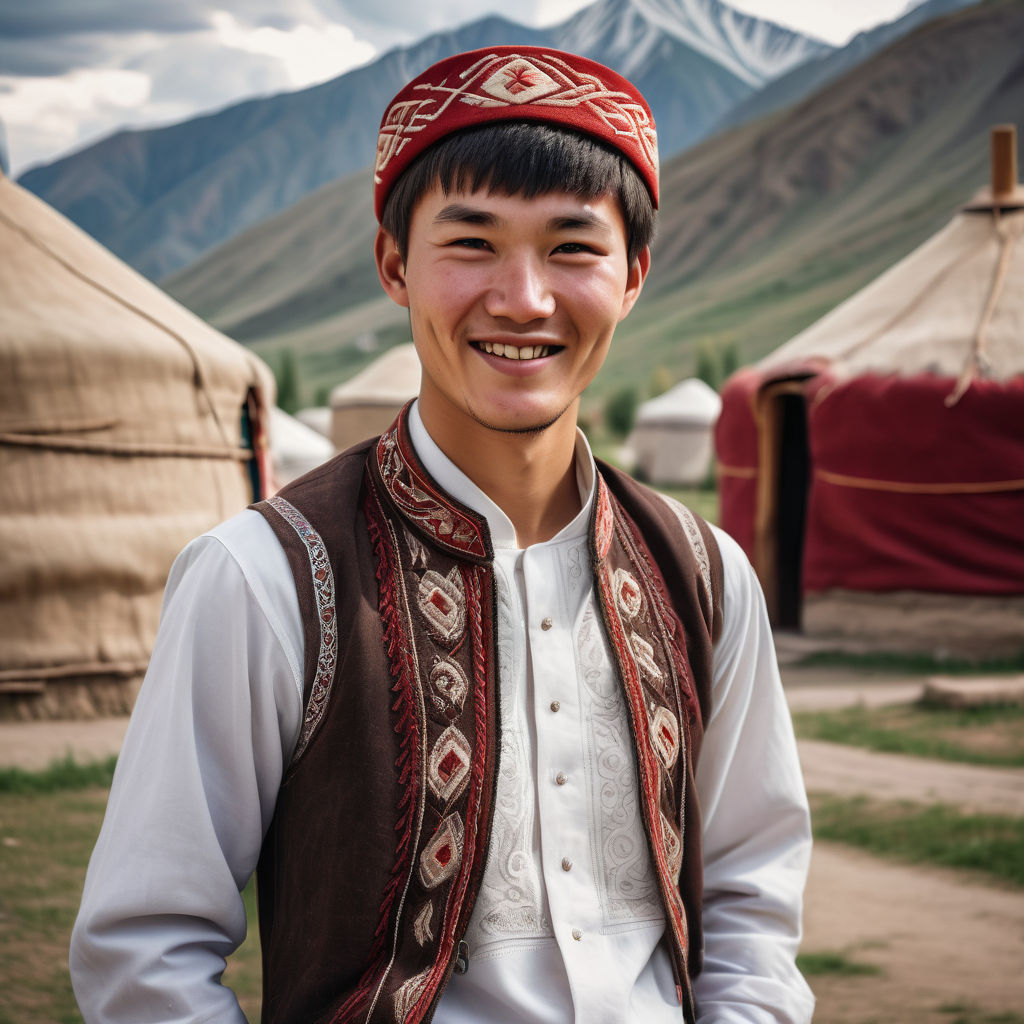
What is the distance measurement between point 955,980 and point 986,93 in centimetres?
8479

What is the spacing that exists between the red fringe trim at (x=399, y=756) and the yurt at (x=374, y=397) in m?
14.4

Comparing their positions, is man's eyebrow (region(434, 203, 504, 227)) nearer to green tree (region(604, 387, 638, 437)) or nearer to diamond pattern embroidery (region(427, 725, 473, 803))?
diamond pattern embroidery (region(427, 725, 473, 803))

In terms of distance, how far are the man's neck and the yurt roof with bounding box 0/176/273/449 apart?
5311mm

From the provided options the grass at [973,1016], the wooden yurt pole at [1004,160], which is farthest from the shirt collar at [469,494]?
the wooden yurt pole at [1004,160]

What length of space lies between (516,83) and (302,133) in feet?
388

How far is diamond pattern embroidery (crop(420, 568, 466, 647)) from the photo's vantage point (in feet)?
4.32

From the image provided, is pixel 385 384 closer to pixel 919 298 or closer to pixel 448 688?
pixel 919 298

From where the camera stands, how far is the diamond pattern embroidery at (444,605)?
1.32 metres

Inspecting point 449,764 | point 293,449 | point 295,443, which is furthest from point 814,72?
point 449,764

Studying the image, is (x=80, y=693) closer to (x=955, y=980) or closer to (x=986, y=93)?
(x=955, y=980)

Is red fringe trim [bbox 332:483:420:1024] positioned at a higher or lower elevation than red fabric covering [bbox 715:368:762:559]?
higher

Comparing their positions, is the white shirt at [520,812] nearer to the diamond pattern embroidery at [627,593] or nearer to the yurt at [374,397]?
the diamond pattern embroidery at [627,593]

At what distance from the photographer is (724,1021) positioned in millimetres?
1378

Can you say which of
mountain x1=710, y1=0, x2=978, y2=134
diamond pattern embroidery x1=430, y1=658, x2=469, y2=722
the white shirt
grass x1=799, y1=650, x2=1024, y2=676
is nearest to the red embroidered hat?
the white shirt
